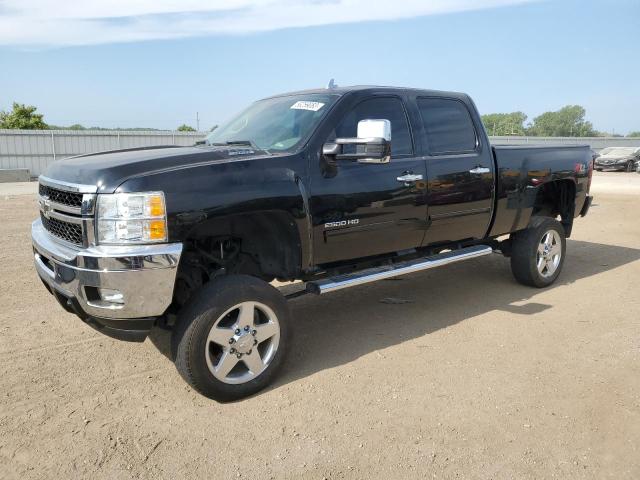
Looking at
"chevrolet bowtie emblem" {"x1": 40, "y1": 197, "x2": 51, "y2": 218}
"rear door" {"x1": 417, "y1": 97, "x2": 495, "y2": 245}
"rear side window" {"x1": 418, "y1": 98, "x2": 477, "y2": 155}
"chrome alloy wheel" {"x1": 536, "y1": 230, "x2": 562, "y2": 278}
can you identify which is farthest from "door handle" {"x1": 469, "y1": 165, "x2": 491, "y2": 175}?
"chevrolet bowtie emblem" {"x1": 40, "y1": 197, "x2": 51, "y2": 218}

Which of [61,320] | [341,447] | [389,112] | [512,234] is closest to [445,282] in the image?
[512,234]

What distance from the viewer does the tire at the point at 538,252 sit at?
5.86 m

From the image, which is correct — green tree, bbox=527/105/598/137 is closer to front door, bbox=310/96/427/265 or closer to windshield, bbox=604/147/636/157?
windshield, bbox=604/147/636/157

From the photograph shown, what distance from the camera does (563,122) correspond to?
71875 mm

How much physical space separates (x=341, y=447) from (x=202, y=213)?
5.22 feet

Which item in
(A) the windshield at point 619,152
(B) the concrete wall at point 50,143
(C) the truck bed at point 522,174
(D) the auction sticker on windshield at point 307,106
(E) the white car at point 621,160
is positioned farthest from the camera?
(A) the windshield at point 619,152

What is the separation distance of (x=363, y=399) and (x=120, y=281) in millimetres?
1691

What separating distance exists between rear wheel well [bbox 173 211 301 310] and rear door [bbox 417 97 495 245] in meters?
1.46

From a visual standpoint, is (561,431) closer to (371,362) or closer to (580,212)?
(371,362)

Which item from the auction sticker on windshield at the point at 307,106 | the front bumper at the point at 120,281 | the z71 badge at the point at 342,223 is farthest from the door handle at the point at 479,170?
the front bumper at the point at 120,281

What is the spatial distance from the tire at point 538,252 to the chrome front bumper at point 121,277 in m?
4.04

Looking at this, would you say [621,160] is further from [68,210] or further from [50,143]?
[68,210]

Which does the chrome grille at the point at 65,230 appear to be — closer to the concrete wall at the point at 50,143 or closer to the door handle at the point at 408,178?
the door handle at the point at 408,178

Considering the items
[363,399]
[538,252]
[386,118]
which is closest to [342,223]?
[386,118]
